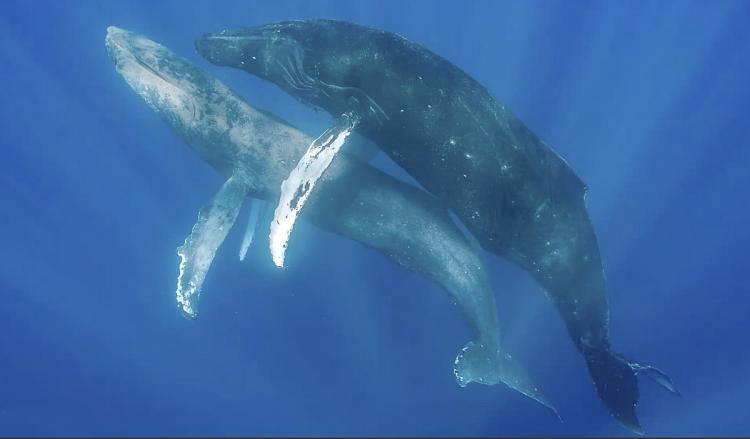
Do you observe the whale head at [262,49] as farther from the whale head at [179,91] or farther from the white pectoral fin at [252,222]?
the white pectoral fin at [252,222]

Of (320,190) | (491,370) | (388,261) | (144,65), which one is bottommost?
(491,370)

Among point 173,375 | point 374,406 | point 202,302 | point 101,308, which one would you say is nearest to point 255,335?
point 202,302

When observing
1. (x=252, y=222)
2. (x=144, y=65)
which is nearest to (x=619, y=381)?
(x=252, y=222)

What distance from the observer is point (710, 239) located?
13.8 metres

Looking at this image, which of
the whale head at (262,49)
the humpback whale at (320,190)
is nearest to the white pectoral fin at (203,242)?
the humpback whale at (320,190)

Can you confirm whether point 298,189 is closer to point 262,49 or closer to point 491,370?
point 262,49

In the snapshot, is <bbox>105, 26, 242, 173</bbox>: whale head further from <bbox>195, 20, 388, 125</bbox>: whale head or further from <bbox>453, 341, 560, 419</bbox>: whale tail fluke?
<bbox>453, 341, 560, 419</bbox>: whale tail fluke

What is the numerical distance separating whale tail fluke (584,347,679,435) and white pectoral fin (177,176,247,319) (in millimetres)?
6370

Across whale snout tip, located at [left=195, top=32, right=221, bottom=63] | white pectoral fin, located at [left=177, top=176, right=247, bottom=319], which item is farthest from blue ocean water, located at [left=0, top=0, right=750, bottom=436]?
white pectoral fin, located at [left=177, top=176, right=247, bottom=319]

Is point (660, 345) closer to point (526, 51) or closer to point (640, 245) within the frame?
point (640, 245)

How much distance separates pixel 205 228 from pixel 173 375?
16.1 meters

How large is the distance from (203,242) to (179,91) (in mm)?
2751

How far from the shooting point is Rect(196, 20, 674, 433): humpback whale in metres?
7.18

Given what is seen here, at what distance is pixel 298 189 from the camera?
292 inches
